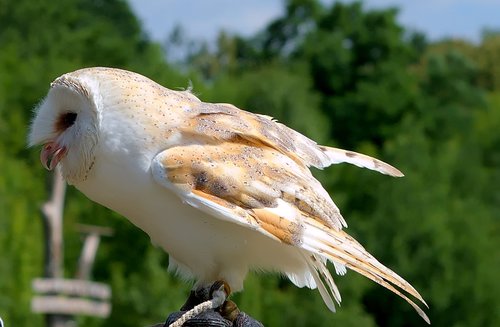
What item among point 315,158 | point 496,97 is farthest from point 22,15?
point 315,158

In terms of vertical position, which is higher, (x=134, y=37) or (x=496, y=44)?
(x=496, y=44)

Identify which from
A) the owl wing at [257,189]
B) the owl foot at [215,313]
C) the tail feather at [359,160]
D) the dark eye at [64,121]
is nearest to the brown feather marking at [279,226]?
the owl wing at [257,189]

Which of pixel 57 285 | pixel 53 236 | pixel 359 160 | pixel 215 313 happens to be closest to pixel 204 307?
pixel 215 313

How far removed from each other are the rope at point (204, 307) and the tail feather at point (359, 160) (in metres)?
0.55

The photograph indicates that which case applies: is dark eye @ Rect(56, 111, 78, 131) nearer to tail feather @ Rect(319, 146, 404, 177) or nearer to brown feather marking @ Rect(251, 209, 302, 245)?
brown feather marking @ Rect(251, 209, 302, 245)

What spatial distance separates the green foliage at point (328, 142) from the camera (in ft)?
60.7

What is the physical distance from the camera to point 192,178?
2.66 meters

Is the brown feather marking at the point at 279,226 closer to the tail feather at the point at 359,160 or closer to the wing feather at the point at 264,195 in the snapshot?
the wing feather at the point at 264,195

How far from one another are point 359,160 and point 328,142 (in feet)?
72.1

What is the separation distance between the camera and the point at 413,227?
70.5 feet

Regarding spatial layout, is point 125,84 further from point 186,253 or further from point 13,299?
point 13,299

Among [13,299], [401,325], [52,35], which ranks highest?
[52,35]

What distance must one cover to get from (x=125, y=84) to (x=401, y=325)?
18830 millimetres

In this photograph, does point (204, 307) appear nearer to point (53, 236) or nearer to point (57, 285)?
point (53, 236)
